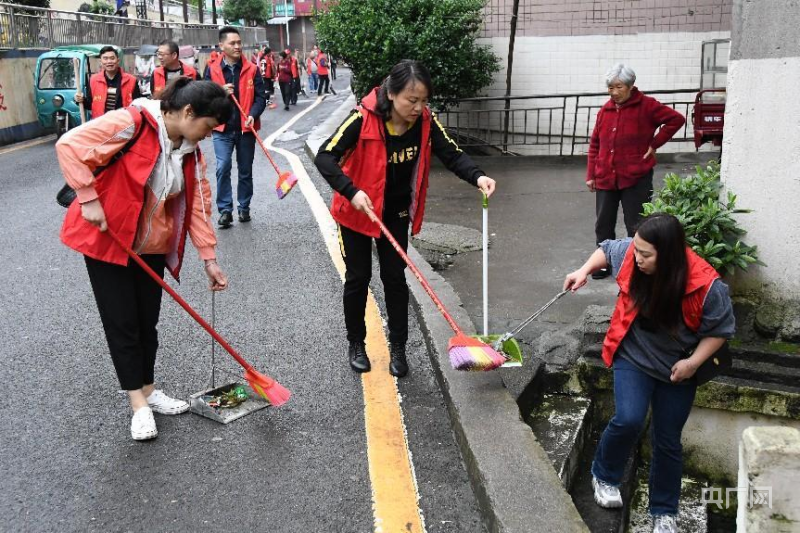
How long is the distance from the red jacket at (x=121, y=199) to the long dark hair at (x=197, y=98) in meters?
0.12

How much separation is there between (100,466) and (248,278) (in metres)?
3.01

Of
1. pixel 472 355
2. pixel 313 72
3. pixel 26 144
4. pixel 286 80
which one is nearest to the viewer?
pixel 472 355

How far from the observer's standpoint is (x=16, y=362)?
4.71 metres

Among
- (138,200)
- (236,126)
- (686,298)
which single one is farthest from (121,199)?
(236,126)

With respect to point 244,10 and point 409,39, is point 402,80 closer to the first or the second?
point 409,39

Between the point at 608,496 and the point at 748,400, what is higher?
the point at 748,400

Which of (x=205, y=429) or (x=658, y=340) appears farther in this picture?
(x=205, y=429)

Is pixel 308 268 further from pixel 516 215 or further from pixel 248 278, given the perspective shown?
pixel 516 215

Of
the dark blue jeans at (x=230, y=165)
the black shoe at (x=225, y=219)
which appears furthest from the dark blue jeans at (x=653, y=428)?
the dark blue jeans at (x=230, y=165)

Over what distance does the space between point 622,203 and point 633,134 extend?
584 mm

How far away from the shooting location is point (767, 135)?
4258 millimetres

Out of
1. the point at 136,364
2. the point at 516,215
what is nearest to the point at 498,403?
the point at 136,364

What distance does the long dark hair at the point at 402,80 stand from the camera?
12.8 feet

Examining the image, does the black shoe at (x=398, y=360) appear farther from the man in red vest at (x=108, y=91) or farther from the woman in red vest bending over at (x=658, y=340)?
the man in red vest at (x=108, y=91)
